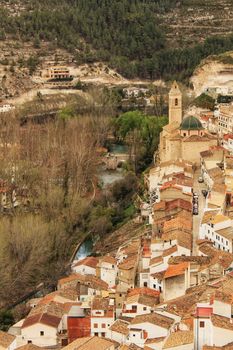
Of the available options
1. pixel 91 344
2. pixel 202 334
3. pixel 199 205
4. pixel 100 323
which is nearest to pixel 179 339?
pixel 202 334

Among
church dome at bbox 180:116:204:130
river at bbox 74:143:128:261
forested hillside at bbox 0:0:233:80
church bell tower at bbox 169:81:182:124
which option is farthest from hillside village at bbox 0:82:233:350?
forested hillside at bbox 0:0:233:80

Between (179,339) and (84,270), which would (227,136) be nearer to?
(84,270)

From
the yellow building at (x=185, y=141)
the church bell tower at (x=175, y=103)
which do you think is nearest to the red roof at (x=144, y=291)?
the yellow building at (x=185, y=141)

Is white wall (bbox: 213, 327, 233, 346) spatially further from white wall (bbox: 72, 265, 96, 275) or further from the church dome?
the church dome

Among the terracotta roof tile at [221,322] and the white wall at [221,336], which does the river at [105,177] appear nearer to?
the terracotta roof tile at [221,322]

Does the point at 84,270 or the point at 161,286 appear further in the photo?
the point at 84,270

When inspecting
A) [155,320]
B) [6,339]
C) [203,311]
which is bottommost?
[6,339]
